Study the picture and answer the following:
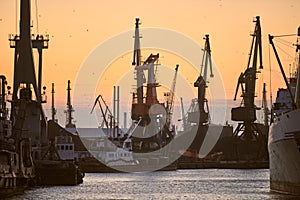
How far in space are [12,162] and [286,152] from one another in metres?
25.3

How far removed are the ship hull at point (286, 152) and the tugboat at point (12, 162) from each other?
20.4m

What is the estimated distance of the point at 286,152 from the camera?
64312mm

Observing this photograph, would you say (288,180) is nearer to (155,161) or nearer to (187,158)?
(155,161)

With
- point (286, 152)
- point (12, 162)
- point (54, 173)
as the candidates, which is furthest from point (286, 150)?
point (54, 173)

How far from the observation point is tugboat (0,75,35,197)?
75.3m

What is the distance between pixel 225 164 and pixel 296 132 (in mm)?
119682

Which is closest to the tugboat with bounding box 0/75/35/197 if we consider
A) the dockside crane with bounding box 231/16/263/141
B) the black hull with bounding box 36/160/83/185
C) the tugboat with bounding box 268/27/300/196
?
the black hull with bounding box 36/160/83/185

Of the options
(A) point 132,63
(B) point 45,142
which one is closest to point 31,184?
(B) point 45,142

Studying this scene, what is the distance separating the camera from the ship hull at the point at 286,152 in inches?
2418

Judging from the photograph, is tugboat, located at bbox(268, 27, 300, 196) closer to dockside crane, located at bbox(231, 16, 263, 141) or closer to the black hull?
the black hull

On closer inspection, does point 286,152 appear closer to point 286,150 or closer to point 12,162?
point 286,150

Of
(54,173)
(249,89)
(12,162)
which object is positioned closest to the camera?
(12,162)

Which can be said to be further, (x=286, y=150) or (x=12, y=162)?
(x=12, y=162)

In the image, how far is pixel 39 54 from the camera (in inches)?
4742
